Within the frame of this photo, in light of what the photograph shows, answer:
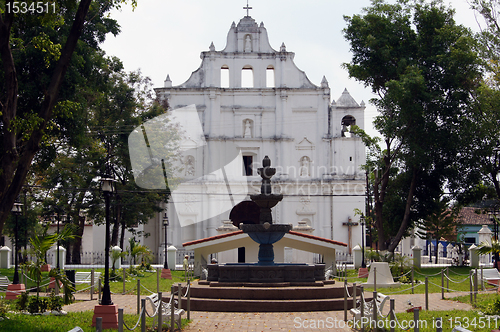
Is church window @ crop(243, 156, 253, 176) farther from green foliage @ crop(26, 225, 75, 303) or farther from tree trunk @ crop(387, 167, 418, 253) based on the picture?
green foliage @ crop(26, 225, 75, 303)

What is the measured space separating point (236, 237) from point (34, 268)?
36.9 ft

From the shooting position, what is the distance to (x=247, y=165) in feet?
127

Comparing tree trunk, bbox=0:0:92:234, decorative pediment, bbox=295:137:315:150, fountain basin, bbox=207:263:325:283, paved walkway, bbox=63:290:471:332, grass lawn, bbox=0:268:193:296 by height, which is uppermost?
decorative pediment, bbox=295:137:315:150

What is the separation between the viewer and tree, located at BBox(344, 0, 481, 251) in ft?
80.8

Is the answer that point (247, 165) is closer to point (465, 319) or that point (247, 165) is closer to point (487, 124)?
point (487, 124)

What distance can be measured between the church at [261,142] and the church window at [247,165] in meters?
Answer: 0.08

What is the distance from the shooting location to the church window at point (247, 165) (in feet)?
126

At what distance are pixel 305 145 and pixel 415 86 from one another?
49.6 feet

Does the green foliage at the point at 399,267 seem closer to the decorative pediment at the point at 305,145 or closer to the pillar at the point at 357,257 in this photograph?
the pillar at the point at 357,257

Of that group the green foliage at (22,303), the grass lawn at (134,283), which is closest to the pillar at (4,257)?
the grass lawn at (134,283)

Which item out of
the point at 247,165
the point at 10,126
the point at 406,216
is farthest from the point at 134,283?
the point at 247,165

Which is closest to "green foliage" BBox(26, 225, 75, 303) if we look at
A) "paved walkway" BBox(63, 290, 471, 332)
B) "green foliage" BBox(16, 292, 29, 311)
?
"green foliage" BBox(16, 292, 29, 311)

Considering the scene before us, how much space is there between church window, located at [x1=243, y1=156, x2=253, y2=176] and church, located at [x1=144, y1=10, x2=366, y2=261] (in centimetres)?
8

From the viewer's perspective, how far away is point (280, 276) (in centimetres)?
1412
